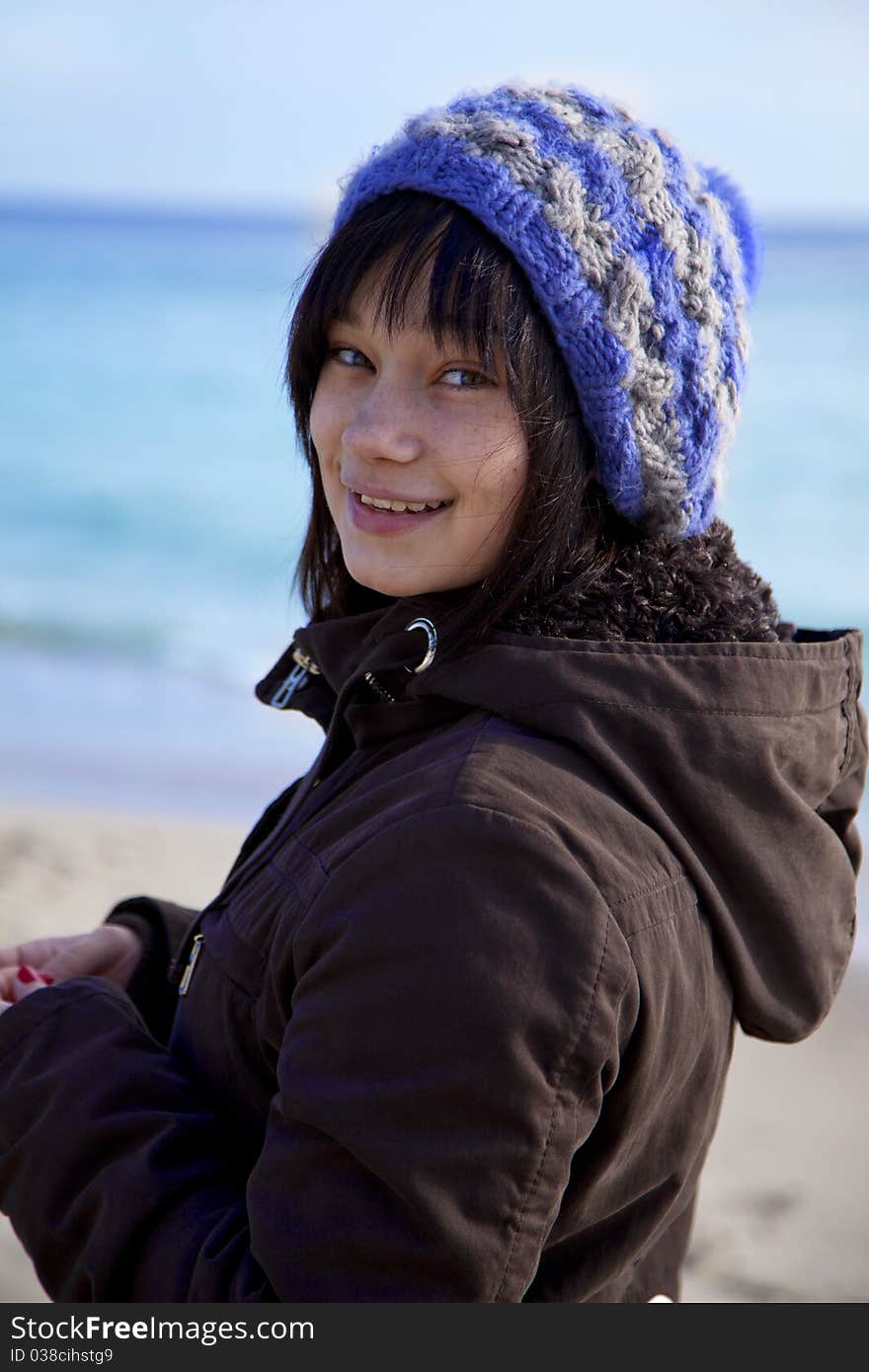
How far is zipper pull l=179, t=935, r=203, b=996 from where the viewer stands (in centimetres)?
160

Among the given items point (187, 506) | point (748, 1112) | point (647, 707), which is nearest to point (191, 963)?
point (647, 707)

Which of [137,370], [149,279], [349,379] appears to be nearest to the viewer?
[349,379]

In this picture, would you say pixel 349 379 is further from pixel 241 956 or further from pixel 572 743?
pixel 241 956

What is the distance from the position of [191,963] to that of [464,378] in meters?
0.75

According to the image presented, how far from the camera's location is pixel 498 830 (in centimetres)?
117

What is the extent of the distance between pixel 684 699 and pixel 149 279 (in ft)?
88.5

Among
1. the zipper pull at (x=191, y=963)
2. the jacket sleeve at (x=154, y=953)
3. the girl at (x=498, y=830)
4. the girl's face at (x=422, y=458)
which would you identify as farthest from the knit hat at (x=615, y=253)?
the jacket sleeve at (x=154, y=953)

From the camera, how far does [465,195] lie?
1.45 meters

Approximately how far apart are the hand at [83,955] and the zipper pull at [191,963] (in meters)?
0.31

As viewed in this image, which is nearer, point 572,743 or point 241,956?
point 572,743

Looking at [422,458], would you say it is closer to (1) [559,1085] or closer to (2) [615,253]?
(2) [615,253]

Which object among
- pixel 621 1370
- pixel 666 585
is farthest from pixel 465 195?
pixel 621 1370

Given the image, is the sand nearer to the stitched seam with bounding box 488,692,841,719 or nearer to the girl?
the girl

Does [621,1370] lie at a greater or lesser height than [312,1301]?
lesser
